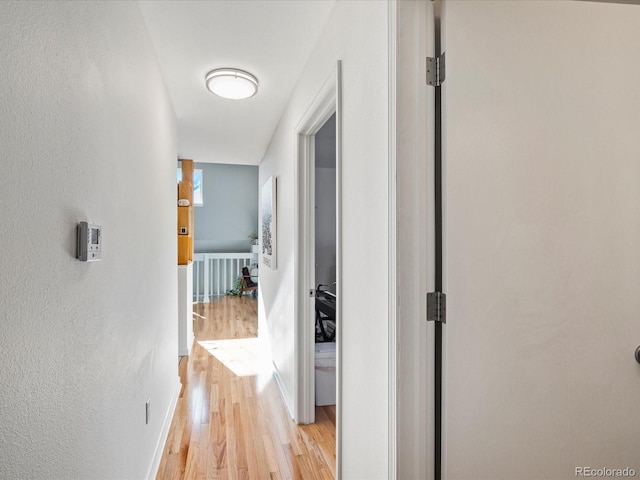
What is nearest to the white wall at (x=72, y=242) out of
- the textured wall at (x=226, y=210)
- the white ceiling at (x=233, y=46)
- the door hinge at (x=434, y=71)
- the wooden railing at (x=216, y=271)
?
the white ceiling at (x=233, y=46)

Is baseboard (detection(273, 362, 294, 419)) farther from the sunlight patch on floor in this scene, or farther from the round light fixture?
the round light fixture

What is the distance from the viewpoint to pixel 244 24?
6.30 feet

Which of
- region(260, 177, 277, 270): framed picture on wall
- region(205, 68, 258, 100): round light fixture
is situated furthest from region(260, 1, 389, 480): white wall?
region(260, 177, 277, 270): framed picture on wall

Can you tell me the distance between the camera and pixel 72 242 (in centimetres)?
101

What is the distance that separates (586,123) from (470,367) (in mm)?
845

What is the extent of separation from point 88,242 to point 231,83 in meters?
1.80

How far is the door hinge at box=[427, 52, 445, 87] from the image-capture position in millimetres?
1171

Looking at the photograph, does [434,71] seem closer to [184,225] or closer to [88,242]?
[88,242]

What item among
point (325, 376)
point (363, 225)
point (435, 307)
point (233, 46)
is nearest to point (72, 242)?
point (363, 225)

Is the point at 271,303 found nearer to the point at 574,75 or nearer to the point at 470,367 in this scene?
the point at 470,367

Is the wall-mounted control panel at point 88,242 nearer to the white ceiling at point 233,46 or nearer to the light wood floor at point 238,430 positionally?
the white ceiling at point 233,46

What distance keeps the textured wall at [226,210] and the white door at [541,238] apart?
24.5ft

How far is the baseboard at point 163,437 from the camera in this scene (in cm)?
196

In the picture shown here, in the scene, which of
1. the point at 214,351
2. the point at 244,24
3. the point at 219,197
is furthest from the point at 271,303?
the point at 219,197
